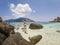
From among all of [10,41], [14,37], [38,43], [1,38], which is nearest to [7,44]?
[10,41]

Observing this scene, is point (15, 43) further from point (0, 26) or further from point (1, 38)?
point (0, 26)

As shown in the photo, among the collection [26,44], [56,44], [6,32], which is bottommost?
[56,44]

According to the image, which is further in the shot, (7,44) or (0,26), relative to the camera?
(0,26)

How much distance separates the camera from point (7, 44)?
4.12 metres

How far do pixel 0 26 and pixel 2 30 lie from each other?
0.62ft

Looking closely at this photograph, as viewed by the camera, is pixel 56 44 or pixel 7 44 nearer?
pixel 7 44

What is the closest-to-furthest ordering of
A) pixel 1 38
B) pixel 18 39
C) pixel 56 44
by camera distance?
pixel 18 39, pixel 1 38, pixel 56 44

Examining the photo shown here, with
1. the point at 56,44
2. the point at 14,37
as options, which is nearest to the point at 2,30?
the point at 14,37

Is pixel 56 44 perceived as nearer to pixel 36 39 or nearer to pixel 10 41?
pixel 36 39

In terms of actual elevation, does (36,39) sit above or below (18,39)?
below

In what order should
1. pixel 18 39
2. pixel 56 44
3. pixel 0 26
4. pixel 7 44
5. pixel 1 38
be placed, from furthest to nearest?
pixel 56 44 → pixel 0 26 → pixel 1 38 → pixel 18 39 → pixel 7 44

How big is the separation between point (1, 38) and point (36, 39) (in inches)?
116

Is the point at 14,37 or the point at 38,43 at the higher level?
the point at 14,37

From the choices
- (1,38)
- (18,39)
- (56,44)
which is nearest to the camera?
(18,39)
